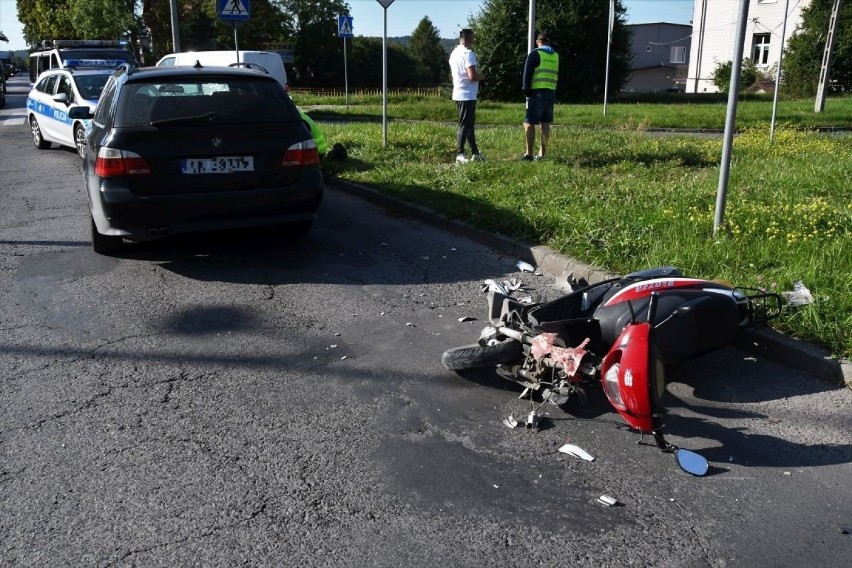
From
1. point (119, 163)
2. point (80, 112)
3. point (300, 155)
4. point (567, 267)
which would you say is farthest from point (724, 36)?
point (119, 163)

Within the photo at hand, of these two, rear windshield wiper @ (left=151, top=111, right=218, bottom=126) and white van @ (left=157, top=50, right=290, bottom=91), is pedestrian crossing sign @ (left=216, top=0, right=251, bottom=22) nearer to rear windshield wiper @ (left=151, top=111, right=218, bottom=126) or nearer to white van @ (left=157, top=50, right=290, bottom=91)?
white van @ (left=157, top=50, right=290, bottom=91)

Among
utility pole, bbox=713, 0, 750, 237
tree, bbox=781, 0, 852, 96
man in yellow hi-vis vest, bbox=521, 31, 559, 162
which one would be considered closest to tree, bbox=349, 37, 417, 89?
tree, bbox=781, 0, 852, 96

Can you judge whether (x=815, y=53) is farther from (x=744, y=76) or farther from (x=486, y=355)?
(x=486, y=355)

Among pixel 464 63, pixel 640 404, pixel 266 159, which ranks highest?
pixel 464 63

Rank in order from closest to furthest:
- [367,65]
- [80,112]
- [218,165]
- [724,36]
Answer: [218,165] → [80,112] → [724,36] → [367,65]

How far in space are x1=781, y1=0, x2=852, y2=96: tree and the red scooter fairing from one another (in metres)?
40.1

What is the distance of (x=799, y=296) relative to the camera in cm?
492

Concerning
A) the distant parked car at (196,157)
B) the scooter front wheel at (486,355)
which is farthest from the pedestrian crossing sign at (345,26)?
the scooter front wheel at (486,355)

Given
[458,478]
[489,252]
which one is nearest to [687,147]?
[489,252]

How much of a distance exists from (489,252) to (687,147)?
6.54 m

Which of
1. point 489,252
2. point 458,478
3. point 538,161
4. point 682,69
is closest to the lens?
point 458,478

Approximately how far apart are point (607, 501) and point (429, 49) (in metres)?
77.1

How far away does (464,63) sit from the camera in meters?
11.4

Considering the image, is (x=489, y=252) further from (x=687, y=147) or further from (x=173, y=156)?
(x=687, y=147)
